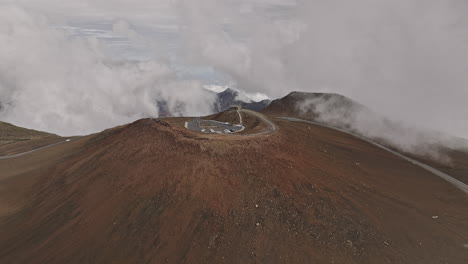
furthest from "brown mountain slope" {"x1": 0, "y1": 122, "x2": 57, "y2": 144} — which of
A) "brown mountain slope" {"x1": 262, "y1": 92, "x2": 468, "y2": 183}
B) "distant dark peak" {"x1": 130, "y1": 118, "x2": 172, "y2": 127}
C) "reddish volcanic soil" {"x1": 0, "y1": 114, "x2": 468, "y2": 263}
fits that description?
"brown mountain slope" {"x1": 262, "y1": 92, "x2": 468, "y2": 183}

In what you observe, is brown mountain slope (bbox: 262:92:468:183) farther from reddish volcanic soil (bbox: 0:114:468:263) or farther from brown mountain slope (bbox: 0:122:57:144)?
A: brown mountain slope (bbox: 0:122:57:144)

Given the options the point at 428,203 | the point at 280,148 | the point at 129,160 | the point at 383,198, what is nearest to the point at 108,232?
the point at 129,160

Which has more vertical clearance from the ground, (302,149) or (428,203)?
(302,149)

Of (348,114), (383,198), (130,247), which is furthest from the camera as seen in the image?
(348,114)

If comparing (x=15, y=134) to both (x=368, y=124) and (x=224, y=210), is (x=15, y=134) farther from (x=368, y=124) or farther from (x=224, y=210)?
(x=368, y=124)

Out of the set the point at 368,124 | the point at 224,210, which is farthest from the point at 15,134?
the point at 368,124

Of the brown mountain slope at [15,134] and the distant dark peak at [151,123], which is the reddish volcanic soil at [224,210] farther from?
the brown mountain slope at [15,134]

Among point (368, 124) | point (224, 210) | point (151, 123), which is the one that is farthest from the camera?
point (368, 124)

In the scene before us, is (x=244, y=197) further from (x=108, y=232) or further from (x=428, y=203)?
(x=428, y=203)

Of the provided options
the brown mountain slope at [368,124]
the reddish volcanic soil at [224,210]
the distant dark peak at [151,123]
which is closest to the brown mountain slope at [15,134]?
the reddish volcanic soil at [224,210]
